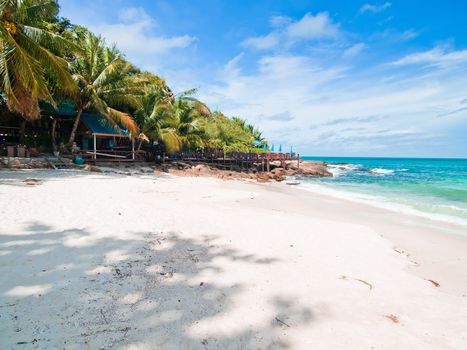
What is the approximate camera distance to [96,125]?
1964cm

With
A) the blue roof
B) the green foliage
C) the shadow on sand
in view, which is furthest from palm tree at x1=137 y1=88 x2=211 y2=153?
the shadow on sand

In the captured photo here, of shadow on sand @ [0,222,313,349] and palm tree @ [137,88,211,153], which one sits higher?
palm tree @ [137,88,211,153]

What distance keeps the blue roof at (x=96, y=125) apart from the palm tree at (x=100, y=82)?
1523 mm

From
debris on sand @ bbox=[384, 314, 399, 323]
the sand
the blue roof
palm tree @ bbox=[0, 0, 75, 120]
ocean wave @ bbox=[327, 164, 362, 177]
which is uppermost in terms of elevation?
palm tree @ bbox=[0, 0, 75, 120]

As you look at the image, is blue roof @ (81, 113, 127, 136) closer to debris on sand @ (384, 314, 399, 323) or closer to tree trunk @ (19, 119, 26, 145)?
tree trunk @ (19, 119, 26, 145)

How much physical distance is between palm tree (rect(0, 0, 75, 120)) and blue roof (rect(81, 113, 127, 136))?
5776 mm

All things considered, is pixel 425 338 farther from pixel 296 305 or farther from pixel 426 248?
pixel 426 248

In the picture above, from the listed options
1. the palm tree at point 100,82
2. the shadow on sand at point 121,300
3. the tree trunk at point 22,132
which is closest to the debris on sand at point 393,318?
the shadow on sand at point 121,300


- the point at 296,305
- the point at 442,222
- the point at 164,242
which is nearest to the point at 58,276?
the point at 164,242

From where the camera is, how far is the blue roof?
62.4 feet

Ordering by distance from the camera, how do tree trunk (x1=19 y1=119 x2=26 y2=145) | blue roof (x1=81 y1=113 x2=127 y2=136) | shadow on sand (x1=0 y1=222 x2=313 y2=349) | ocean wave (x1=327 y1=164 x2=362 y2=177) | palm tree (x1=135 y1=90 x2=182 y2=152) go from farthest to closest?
1. ocean wave (x1=327 y1=164 x2=362 y2=177)
2. palm tree (x1=135 y1=90 x2=182 y2=152)
3. blue roof (x1=81 y1=113 x2=127 y2=136)
4. tree trunk (x1=19 y1=119 x2=26 y2=145)
5. shadow on sand (x1=0 y1=222 x2=313 y2=349)

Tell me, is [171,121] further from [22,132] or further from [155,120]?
[22,132]

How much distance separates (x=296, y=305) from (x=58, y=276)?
2.90m

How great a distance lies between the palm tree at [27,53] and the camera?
33.2 ft
